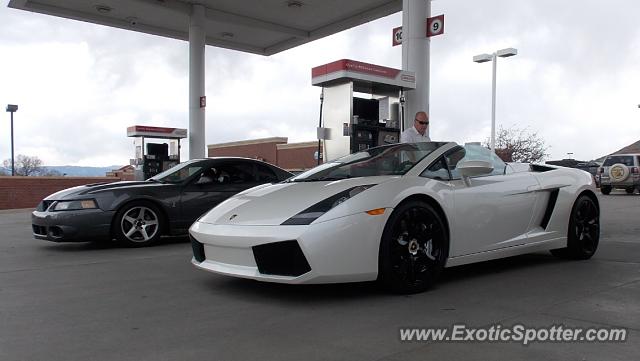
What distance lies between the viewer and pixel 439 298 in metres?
4.16

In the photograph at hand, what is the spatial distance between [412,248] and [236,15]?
17.0 m

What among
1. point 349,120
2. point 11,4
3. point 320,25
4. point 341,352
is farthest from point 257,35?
point 341,352

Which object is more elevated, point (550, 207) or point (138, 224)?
point (550, 207)

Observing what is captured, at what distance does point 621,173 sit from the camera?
2164 cm

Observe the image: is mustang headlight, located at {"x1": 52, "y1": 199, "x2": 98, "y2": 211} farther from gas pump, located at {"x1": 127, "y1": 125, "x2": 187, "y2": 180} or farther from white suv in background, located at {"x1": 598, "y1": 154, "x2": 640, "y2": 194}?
white suv in background, located at {"x1": 598, "y1": 154, "x2": 640, "y2": 194}

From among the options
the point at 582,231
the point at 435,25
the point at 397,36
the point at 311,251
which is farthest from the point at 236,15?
the point at 311,251

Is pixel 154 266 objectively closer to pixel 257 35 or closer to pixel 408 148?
pixel 408 148

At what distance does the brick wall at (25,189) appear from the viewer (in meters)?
18.1

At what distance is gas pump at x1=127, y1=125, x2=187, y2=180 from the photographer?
1944cm

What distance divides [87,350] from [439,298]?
2515 mm

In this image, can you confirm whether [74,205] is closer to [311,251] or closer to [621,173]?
[311,251]

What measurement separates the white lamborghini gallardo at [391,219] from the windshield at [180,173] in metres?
3.35

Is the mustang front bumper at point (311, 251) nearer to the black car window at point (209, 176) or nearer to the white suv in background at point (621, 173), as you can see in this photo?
the black car window at point (209, 176)

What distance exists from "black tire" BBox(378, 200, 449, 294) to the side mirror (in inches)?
20.2
